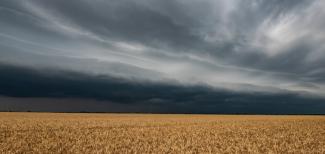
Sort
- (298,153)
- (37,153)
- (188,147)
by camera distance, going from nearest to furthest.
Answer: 1. (37,153)
2. (298,153)
3. (188,147)

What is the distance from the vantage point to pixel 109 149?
15977 millimetres

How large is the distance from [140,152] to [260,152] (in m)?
6.77

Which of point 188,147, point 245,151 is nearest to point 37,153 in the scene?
point 188,147

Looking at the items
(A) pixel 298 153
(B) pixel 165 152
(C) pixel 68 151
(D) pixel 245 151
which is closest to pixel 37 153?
(C) pixel 68 151

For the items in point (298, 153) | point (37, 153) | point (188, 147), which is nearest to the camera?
point (37, 153)

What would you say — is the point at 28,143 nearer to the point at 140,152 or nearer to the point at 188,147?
the point at 140,152

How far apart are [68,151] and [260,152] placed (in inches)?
420

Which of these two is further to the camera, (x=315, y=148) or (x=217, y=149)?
(x=315, y=148)

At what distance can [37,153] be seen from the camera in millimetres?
14383

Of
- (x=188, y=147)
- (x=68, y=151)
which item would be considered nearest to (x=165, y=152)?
(x=188, y=147)

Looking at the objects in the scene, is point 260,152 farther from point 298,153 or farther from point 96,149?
point 96,149

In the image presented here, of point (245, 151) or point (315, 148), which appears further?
point (315, 148)

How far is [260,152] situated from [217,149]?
2.39 meters

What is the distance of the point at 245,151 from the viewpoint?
1592 cm
